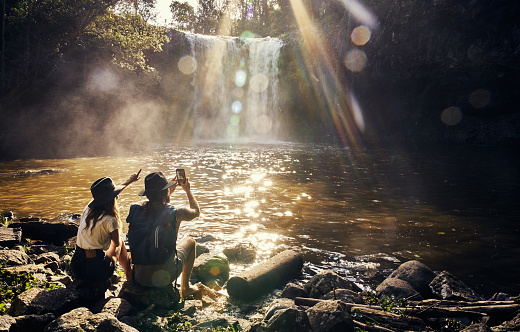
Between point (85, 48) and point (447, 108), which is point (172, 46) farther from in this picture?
point (447, 108)

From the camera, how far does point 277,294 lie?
498 centimetres

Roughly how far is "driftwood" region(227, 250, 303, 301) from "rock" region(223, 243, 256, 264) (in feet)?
2.43

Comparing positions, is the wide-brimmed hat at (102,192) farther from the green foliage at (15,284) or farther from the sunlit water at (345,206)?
the sunlit water at (345,206)

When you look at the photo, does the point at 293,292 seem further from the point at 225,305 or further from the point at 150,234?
the point at 150,234

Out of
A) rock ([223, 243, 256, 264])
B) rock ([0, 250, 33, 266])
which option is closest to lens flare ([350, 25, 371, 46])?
rock ([223, 243, 256, 264])

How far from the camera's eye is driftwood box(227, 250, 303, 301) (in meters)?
4.80

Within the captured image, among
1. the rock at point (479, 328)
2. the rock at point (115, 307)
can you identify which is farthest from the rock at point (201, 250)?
the rock at point (479, 328)

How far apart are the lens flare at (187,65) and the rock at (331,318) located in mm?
36449

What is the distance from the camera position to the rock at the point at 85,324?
311 cm

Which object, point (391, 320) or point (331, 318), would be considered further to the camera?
point (391, 320)

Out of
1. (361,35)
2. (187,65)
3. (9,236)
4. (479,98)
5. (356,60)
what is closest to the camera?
(9,236)

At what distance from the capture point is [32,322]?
3.30 metres

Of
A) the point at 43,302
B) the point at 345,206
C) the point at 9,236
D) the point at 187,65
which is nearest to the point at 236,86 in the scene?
the point at 187,65

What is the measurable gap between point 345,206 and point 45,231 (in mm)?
7851
